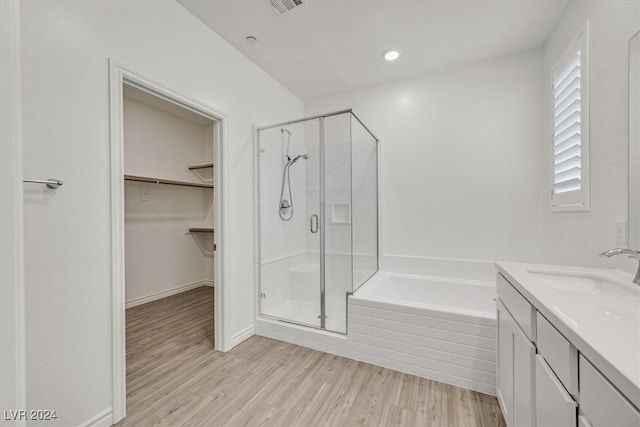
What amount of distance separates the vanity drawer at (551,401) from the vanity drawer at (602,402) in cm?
5

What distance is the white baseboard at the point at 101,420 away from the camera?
54.7 inches

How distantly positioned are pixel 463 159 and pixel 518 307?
2067 millimetres

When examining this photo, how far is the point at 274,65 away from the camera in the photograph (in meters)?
2.76

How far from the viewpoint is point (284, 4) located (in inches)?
75.2

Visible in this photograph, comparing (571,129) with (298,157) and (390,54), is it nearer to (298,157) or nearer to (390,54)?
(390,54)

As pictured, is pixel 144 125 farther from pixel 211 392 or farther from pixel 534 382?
pixel 534 382

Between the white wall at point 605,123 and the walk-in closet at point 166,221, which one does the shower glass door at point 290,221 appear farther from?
the white wall at point 605,123

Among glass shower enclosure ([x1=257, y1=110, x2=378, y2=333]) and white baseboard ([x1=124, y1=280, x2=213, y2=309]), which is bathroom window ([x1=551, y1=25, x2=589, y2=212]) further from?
white baseboard ([x1=124, y1=280, x2=213, y2=309])

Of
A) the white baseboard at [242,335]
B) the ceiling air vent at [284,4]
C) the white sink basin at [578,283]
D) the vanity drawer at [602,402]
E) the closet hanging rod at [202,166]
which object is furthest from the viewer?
the closet hanging rod at [202,166]

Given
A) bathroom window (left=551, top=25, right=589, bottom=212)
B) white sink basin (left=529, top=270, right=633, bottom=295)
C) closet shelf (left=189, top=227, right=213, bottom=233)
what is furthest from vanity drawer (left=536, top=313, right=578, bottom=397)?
closet shelf (left=189, top=227, right=213, bottom=233)

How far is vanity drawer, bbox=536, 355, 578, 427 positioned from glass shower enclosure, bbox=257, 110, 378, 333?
1506mm

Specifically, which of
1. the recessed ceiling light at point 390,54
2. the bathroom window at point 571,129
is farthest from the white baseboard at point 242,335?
the recessed ceiling light at point 390,54

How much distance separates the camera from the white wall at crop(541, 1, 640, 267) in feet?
4.37

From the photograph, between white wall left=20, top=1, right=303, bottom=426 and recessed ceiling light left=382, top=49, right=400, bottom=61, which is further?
recessed ceiling light left=382, top=49, right=400, bottom=61
